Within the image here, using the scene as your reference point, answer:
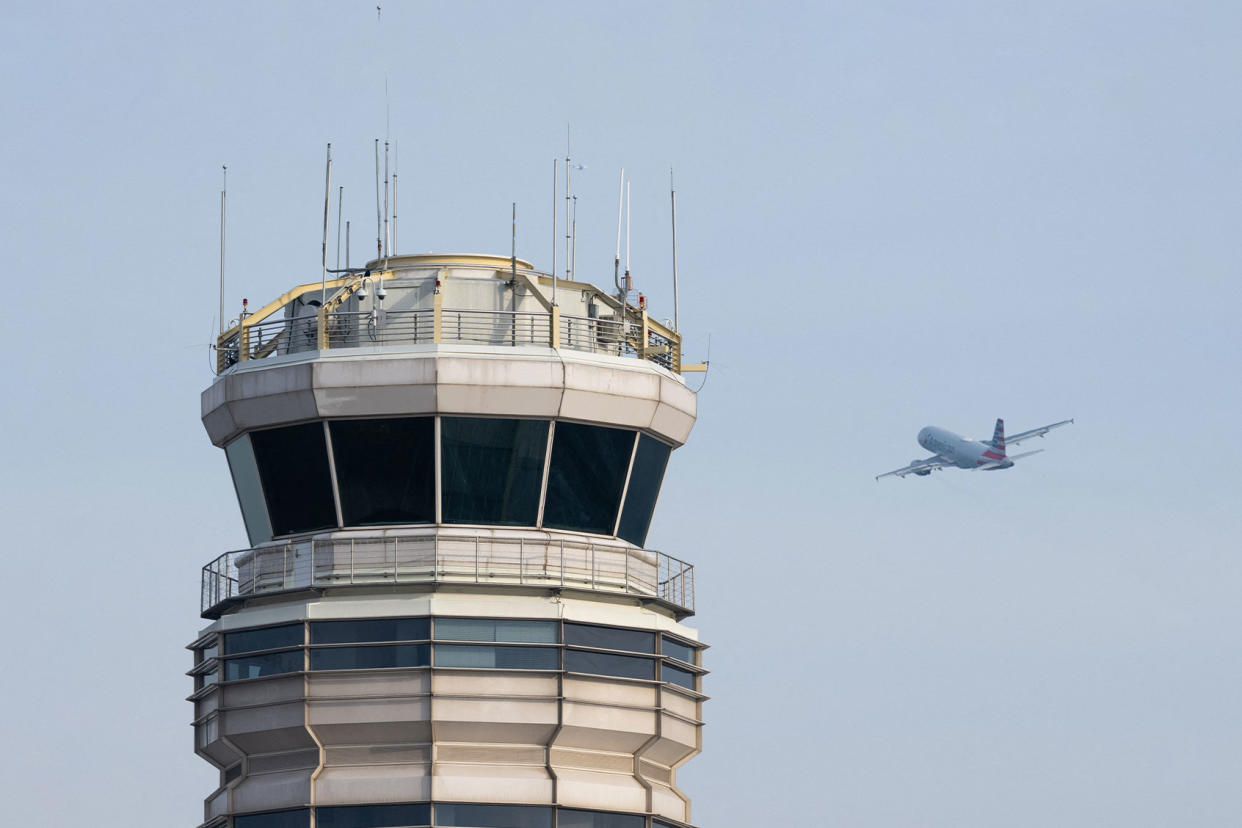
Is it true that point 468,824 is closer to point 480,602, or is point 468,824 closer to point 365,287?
point 480,602

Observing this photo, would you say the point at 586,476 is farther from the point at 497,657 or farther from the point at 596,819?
the point at 596,819

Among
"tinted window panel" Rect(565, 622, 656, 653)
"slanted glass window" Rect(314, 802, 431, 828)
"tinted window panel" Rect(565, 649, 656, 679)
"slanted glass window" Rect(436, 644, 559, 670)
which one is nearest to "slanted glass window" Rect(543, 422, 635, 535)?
"tinted window panel" Rect(565, 622, 656, 653)

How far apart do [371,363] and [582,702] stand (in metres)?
10.9

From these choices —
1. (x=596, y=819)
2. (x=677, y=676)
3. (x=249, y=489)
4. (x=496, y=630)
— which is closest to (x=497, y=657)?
(x=496, y=630)

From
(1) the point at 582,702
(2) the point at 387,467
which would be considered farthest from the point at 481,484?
(1) the point at 582,702

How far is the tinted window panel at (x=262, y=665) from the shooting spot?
6456 cm

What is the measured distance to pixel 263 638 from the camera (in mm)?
65312

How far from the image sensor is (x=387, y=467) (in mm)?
65938

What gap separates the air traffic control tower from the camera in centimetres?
6384

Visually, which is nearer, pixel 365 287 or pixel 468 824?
pixel 468 824

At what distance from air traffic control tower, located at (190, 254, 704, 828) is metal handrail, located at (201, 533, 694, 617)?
0.06 metres

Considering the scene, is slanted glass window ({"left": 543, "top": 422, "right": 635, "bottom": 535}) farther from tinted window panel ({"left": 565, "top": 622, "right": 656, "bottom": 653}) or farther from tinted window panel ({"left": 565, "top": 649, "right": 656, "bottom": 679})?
tinted window panel ({"left": 565, "top": 649, "right": 656, "bottom": 679})

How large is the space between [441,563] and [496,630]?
2.52 m

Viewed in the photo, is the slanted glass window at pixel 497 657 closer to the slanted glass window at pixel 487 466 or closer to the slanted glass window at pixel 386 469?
the slanted glass window at pixel 487 466
